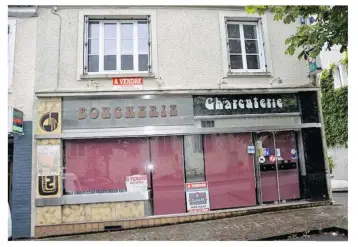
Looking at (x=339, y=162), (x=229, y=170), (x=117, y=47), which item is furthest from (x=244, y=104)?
(x=339, y=162)

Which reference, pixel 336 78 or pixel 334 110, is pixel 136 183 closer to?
pixel 334 110

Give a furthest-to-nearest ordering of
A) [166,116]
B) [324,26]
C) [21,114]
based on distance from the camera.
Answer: [166,116], [21,114], [324,26]

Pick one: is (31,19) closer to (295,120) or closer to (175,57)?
(175,57)

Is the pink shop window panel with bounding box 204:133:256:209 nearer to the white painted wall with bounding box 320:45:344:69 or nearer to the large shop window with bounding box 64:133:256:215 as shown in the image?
the large shop window with bounding box 64:133:256:215

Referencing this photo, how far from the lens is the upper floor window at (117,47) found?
690 centimetres

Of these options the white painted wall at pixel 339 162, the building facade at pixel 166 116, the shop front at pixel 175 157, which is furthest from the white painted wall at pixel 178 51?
the white painted wall at pixel 339 162

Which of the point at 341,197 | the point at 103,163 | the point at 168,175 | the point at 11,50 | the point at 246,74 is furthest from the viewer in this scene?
the point at 341,197

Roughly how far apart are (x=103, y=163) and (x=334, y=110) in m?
8.31

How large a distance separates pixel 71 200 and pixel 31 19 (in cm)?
420

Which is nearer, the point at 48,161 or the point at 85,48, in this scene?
the point at 48,161

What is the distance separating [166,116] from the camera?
6855 millimetres

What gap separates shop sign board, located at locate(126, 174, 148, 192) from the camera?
21.8 feet

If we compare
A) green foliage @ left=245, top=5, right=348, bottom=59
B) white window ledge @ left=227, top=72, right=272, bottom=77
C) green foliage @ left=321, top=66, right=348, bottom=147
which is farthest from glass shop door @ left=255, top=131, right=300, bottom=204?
green foliage @ left=321, top=66, right=348, bottom=147

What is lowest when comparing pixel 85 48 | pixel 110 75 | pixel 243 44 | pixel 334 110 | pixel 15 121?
pixel 15 121
